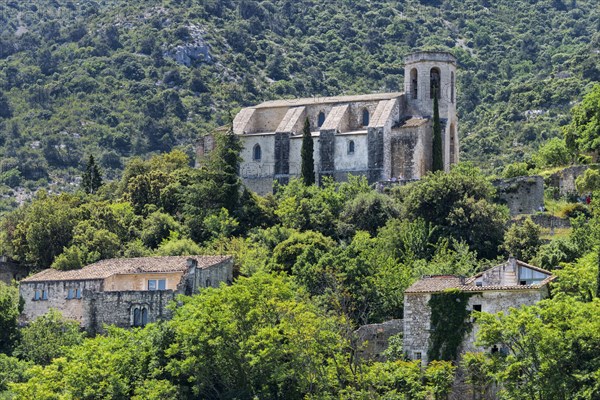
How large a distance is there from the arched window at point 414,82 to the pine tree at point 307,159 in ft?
25.7

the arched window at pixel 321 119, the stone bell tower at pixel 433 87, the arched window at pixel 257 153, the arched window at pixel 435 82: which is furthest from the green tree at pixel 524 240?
the arched window at pixel 257 153

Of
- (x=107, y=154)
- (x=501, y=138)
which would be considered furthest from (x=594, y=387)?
(x=107, y=154)

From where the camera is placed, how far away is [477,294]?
70.6 meters

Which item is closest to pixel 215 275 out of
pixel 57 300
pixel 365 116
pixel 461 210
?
pixel 57 300

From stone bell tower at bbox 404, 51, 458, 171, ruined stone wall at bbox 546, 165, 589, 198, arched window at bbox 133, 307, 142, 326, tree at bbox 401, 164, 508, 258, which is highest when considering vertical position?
stone bell tower at bbox 404, 51, 458, 171

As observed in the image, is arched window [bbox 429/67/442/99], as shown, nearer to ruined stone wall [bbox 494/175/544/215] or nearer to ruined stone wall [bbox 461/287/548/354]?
ruined stone wall [bbox 494/175/544/215]

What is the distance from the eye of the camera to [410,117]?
106m

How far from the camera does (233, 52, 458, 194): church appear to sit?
102812 millimetres

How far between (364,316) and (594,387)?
18.1 m

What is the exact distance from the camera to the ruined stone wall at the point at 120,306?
261 feet

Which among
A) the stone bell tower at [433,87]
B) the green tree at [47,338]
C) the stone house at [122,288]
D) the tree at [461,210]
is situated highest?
the stone bell tower at [433,87]

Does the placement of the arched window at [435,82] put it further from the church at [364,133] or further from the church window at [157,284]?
the church window at [157,284]

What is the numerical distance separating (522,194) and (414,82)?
15813 mm

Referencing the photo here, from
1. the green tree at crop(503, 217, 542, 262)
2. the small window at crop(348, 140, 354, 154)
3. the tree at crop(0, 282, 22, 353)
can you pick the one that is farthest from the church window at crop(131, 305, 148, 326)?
the small window at crop(348, 140, 354, 154)
